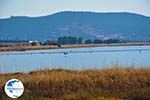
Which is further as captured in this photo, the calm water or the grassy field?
the calm water

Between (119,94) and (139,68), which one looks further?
(139,68)

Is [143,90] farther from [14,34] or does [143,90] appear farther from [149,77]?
[14,34]

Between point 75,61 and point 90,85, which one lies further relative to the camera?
point 75,61

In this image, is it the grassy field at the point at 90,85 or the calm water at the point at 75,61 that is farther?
the calm water at the point at 75,61

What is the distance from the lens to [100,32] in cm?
19862

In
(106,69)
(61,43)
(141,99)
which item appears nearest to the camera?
(141,99)

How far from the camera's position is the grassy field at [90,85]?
42.9ft

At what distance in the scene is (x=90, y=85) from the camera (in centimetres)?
1391

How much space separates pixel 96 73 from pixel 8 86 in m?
6.68

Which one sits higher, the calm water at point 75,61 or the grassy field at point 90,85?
the grassy field at point 90,85

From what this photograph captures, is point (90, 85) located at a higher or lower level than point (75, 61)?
higher

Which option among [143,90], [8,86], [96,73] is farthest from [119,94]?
[8,86]

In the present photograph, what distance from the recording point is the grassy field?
13.1 m

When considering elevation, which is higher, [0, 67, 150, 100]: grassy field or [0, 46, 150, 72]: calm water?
[0, 67, 150, 100]: grassy field
